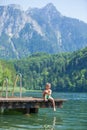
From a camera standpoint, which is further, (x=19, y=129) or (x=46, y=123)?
(x=46, y=123)

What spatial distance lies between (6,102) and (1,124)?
6.70 metres

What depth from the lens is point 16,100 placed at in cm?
3659

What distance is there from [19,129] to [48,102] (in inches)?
460

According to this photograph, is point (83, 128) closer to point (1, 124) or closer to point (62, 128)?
point (62, 128)

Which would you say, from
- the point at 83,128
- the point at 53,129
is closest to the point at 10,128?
the point at 53,129

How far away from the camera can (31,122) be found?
3169 cm

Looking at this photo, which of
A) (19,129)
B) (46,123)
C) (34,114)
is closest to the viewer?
(19,129)

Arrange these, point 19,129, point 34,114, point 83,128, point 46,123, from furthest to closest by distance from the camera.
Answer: point 34,114 → point 46,123 → point 83,128 → point 19,129

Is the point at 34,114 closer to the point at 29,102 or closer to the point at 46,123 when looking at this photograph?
the point at 29,102

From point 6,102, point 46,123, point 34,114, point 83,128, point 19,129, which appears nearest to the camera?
point 19,129

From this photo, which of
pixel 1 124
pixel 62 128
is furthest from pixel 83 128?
pixel 1 124

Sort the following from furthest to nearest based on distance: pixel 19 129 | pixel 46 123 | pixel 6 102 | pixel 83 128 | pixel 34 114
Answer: pixel 34 114, pixel 6 102, pixel 46 123, pixel 83 128, pixel 19 129

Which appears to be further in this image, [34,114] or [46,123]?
[34,114]

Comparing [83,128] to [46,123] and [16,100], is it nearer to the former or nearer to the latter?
[46,123]
